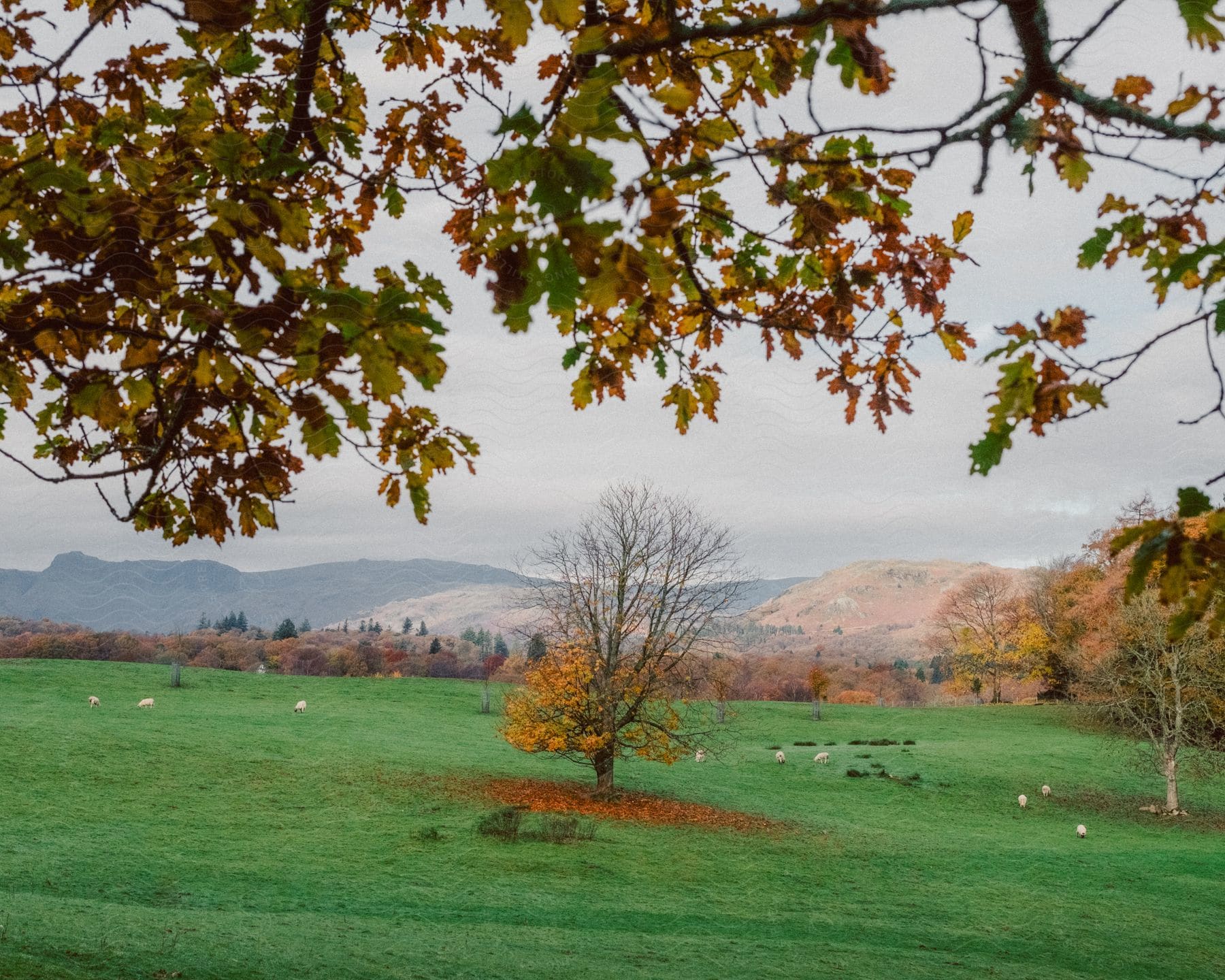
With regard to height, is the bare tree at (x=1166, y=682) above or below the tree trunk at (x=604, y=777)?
above

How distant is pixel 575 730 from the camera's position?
18.2 metres

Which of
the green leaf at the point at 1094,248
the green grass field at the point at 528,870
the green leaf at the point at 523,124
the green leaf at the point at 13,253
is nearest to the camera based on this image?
the green leaf at the point at 523,124

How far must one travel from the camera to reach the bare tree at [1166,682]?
894 inches

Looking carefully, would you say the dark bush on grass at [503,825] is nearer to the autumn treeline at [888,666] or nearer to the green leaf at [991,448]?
the autumn treeline at [888,666]

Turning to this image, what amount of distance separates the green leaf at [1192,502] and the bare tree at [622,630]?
16523 mm

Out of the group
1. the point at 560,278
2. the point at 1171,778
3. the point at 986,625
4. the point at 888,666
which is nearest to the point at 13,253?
the point at 560,278

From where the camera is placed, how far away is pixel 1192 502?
2129mm

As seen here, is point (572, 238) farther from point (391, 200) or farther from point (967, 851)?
point (967, 851)

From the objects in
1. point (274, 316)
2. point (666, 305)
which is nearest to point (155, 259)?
point (274, 316)

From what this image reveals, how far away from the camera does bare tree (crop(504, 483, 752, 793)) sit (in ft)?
59.3

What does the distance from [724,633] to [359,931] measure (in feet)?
46.8

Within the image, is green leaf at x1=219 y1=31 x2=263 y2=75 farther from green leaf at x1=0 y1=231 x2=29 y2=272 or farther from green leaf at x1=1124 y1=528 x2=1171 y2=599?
green leaf at x1=1124 y1=528 x2=1171 y2=599

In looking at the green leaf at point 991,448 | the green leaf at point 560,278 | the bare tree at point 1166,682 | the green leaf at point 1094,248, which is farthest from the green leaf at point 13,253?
the bare tree at point 1166,682

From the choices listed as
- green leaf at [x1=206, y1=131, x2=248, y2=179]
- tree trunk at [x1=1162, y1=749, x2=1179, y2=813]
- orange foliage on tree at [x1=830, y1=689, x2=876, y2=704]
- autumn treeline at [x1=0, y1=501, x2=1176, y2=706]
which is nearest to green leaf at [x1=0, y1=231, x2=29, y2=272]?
green leaf at [x1=206, y1=131, x2=248, y2=179]
